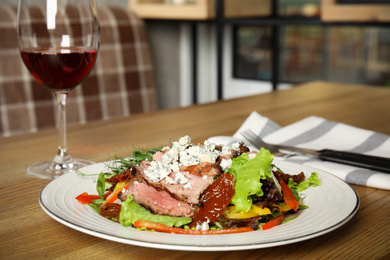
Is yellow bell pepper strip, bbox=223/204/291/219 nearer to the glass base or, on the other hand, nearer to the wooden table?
the wooden table

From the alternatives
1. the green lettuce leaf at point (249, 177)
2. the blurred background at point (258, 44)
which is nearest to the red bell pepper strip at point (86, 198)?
the green lettuce leaf at point (249, 177)

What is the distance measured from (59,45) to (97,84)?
1.83 meters

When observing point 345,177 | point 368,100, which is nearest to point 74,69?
point 345,177

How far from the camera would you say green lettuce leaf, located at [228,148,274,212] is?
0.66m

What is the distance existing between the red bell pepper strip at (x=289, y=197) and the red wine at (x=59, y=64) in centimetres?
47

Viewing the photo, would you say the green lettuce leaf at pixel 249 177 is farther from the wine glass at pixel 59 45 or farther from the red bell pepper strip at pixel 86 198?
the wine glass at pixel 59 45

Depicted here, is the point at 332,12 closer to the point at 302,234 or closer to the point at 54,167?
the point at 54,167

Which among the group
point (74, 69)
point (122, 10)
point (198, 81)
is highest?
point (122, 10)

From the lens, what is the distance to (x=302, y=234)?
0.60m

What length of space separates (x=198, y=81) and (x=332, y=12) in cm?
144

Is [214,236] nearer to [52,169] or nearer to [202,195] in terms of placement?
[202,195]

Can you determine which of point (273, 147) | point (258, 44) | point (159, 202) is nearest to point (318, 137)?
point (273, 147)

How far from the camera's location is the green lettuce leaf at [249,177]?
2.18ft

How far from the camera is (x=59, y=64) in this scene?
0.96 metres
